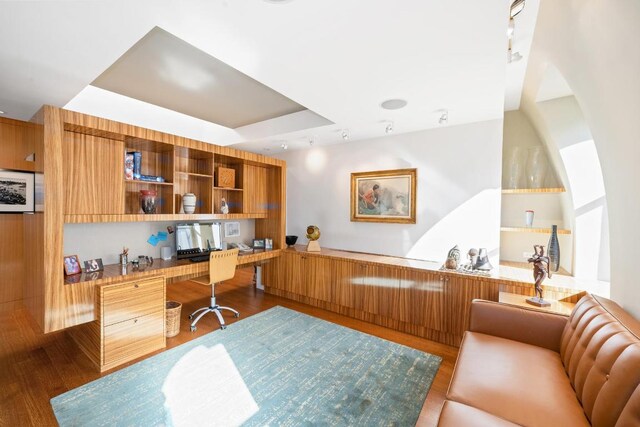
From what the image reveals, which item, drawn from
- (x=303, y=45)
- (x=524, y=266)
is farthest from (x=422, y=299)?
(x=303, y=45)

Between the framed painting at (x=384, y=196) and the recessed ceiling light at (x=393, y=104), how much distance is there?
113 cm

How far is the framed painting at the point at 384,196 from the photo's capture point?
3.74 m

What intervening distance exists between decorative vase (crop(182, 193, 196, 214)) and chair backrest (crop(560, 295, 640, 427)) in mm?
3811

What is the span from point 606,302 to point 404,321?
1.91 m

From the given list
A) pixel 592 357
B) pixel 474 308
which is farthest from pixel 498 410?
pixel 474 308

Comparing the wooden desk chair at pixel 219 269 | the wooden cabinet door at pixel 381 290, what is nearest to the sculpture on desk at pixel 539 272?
the wooden cabinet door at pixel 381 290

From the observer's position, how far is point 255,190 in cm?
454

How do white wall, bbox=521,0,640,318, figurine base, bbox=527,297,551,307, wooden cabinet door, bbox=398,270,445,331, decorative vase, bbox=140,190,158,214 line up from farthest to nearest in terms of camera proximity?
decorative vase, bbox=140,190,158,214
wooden cabinet door, bbox=398,270,445,331
figurine base, bbox=527,297,551,307
white wall, bbox=521,0,640,318

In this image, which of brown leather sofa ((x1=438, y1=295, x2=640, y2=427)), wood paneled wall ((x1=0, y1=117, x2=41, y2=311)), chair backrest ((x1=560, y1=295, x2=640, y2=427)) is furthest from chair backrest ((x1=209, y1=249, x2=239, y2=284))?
chair backrest ((x1=560, y1=295, x2=640, y2=427))

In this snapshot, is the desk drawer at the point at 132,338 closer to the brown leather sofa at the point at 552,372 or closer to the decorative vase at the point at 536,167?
the brown leather sofa at the point at 552,372

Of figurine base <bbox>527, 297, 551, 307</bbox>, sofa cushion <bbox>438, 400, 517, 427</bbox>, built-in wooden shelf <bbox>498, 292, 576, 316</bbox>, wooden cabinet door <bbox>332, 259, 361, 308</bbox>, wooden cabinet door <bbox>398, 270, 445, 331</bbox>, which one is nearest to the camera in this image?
sofa cushion <bbox>438, 400, 517, 427</bbox>

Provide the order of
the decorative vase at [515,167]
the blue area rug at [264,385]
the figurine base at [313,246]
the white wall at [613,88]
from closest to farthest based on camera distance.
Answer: the white wall at [613,88], the blue area rug at [264,385], the decorative vase at [515,167], the figurine base at [313,246]

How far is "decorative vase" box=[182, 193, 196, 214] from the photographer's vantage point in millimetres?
3494

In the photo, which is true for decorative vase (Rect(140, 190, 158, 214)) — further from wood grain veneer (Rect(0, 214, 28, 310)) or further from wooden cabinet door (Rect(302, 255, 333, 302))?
wooden cabinet door (Rect(302, 255, 333, 302))
